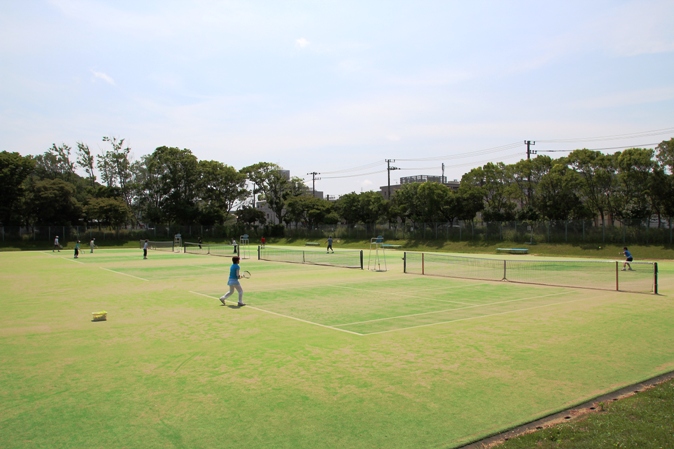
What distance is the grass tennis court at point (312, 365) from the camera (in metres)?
6.23

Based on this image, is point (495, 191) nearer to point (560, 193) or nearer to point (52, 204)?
point (560, 193)

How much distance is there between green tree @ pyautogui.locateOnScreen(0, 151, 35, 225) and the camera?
63.1 metres

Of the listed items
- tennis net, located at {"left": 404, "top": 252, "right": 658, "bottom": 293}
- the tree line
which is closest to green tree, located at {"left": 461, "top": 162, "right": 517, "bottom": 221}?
the tree line

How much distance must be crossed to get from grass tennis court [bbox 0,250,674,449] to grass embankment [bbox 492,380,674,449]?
491 mm

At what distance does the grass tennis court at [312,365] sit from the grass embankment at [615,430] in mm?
491

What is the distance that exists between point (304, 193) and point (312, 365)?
3197 inches

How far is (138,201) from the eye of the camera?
83.0 m

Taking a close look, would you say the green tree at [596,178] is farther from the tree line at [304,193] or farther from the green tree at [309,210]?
the green tree at [309,210]

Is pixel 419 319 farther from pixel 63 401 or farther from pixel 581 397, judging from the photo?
pixel 63 401

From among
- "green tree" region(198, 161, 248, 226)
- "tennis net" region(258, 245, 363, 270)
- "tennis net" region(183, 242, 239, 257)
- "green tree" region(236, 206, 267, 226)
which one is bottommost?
"tennis net" region(258, 245, 363, 270)

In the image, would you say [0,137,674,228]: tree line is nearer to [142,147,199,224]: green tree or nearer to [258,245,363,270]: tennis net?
[142,147,199,224]: green tree

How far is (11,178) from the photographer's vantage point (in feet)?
209

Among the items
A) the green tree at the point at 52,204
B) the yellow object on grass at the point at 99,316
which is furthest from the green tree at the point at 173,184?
the yellow object on grass at the point at 99,316

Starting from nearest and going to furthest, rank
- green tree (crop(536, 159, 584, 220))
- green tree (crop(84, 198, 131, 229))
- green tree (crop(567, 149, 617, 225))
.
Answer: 1. green tree (crop(567, 149, 617, 225))
2. green tree (crop(536, 159, 584, 220))
3. green tree (crop(84, 198, 131, 229))
